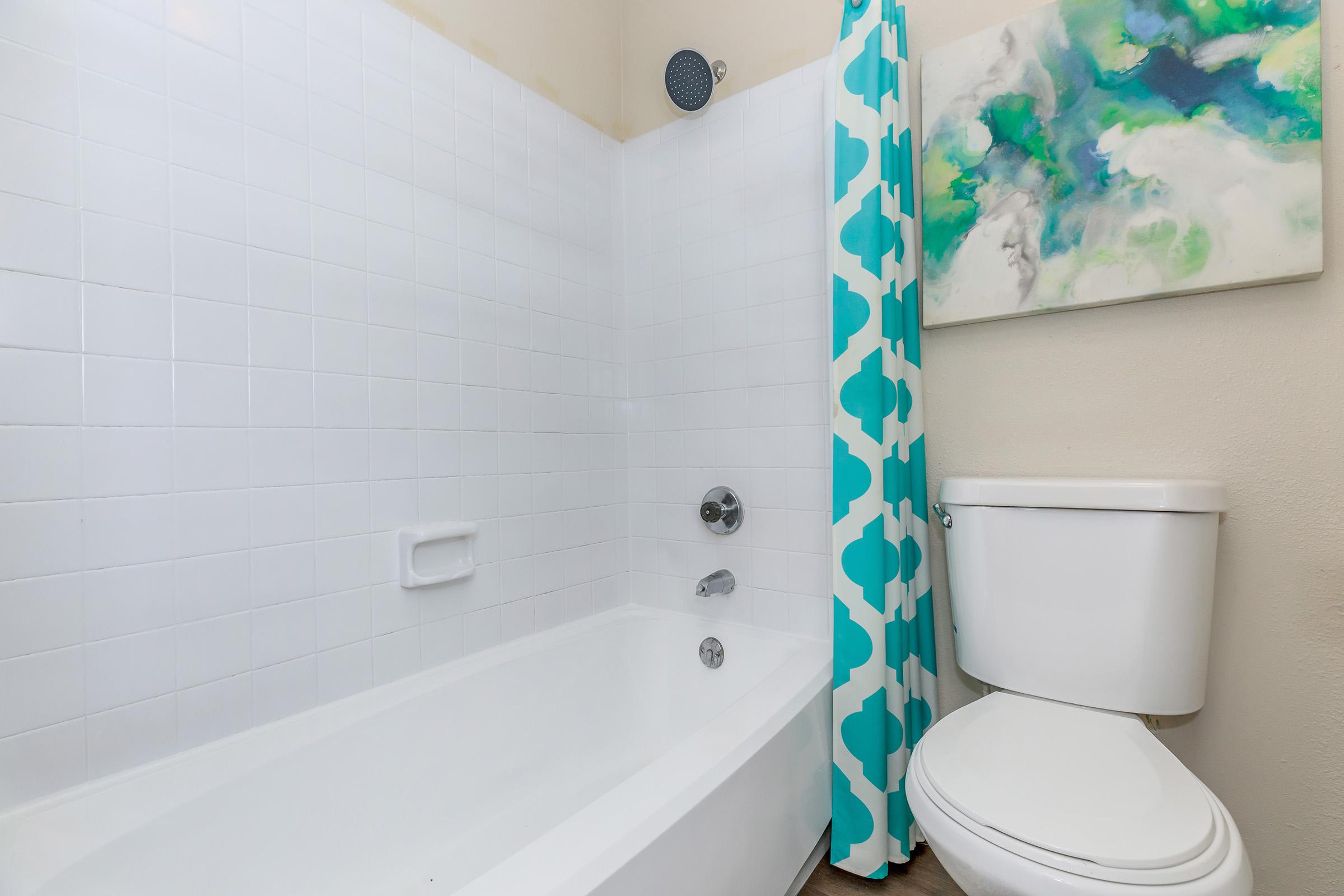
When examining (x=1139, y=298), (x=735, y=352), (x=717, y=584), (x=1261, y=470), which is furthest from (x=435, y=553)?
(x=1261, y=470)

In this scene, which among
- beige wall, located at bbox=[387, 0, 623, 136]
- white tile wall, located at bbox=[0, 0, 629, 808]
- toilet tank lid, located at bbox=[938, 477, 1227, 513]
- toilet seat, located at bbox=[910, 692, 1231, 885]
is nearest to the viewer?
toilet seat, located at bbox=[910, 692, 1231, 885]

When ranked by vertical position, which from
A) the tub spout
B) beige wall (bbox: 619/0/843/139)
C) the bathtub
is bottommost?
the bathtub

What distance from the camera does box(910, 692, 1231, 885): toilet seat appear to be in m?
0.80

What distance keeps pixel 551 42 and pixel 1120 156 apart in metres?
1.48

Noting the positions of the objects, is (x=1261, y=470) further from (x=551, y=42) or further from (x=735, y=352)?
(x=551, y=42)

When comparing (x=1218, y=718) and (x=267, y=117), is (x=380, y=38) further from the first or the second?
(x=1218, y=718)

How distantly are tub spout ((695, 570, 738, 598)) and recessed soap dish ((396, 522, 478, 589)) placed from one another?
597 millimetres

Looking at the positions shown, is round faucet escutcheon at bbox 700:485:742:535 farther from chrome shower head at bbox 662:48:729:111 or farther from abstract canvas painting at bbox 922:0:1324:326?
chrome shower head at bbox 662:48:729:111

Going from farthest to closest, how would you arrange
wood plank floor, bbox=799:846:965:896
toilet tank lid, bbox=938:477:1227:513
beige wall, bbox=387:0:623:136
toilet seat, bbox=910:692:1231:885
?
beige wall, bbox=387:0:623:136 < wood plank floor, bbox=799:846:965:896 < toilet tank lid, bbox=938:477:1227:513 < toilet seat, bbox=910:692:1231:885

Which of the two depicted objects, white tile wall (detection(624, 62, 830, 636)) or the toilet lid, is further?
white tile wall (detection(624, 62, 830, 636))

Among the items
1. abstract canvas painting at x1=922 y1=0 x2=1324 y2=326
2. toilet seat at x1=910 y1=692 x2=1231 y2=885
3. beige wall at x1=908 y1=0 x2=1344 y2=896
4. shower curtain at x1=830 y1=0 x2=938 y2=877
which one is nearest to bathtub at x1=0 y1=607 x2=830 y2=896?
shower curtain at x1=830 y1=0 x2=938 y2=877

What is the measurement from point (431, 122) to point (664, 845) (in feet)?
5.11

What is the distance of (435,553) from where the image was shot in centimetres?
145

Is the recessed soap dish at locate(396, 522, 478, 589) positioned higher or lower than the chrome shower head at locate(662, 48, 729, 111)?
lower
